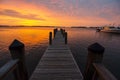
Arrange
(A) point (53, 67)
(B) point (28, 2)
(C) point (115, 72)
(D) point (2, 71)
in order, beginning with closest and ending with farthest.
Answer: (D) point (2, 71) → (A) point (53, 67) → (C) point (115, 72) → (B) point (28, 2)

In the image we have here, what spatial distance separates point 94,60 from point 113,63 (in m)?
10.4

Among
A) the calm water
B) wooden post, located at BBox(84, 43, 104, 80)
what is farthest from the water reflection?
wooden post, located at BBox(84, 43, 104, 80)

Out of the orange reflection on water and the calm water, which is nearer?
the calm water

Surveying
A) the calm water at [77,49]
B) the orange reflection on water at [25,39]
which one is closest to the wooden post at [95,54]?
the calm water at [77,49]

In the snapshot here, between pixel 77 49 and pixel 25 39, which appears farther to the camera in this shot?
pixel 25 39

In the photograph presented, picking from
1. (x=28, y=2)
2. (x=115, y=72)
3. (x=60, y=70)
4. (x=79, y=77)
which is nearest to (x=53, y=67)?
(x=60, y=70)

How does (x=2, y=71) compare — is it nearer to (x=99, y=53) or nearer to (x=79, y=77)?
(x=99, y=53)

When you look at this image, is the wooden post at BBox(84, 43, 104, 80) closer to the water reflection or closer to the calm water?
the calm water

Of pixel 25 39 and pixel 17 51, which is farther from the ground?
pixel 17 51

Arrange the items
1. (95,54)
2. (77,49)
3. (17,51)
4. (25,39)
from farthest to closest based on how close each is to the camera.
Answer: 1. (25,39)
2. (77,49)
3. (17,51)
4. (95,54)

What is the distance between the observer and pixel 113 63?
1198 centimetres

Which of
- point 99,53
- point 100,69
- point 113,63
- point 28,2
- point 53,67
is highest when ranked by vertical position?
point 28,2

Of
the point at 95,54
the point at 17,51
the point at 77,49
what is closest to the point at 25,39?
the point at 77,49

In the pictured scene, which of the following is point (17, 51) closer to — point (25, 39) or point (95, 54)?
point (95, 54)
